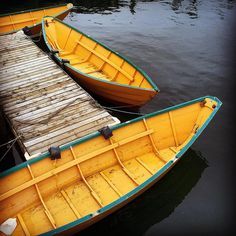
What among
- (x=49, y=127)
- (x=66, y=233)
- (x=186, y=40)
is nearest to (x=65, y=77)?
(x=49, y=127)

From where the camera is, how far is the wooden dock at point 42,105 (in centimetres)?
839

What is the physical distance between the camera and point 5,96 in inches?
398

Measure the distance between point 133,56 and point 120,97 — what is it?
18.3 ft

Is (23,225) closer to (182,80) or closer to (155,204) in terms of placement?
(155,204)

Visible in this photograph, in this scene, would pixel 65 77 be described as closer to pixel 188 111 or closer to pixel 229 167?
pixel 188 111

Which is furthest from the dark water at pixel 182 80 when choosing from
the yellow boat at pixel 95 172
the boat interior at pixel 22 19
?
the boat interior at pixel 22 19

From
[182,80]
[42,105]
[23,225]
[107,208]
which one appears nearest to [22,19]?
[42,105]

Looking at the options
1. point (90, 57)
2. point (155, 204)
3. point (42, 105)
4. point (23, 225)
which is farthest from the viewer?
point (90, 57)

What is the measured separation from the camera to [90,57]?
1295 cm

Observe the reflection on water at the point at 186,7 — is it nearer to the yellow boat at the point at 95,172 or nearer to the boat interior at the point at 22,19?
the boat interior at the point at 22,19

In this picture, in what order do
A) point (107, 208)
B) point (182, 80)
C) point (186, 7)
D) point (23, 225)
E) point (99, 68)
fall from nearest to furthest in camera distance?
point (107, 208)
point (23, 225)
point (99, 68)
point (182, 80)
point (186, 7)

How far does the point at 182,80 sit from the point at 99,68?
4.37 metres

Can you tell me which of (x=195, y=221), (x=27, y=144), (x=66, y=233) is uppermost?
(x=27, y=144)

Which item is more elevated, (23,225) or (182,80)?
(182,80)
